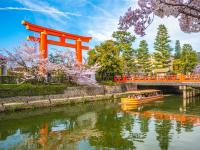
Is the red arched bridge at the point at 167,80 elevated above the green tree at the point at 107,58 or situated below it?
below

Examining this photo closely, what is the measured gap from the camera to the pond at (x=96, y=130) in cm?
1253

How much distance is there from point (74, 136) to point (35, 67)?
1612 cm

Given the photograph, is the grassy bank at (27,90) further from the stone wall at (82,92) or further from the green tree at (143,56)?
the green tree at (143,56)

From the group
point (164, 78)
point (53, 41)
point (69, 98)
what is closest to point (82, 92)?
point (69, 98)

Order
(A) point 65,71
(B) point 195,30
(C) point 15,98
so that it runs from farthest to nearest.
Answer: (A) point 65,71
(C) point 15,98
(B) point 195,30

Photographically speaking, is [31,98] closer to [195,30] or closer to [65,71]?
[65,71]

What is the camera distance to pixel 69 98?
28.4 metres

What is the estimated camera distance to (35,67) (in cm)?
2898

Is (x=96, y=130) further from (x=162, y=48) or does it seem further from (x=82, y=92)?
(x=162, y=48)

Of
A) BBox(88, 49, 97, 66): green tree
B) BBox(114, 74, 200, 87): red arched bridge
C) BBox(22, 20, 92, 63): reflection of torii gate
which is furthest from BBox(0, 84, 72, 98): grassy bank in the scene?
BBox(114, 74, 200, 87): red arched bridge

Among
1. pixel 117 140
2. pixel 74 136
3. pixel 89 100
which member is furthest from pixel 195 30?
pixel 89 100

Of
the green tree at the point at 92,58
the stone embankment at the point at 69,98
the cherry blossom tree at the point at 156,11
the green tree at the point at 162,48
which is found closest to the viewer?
the cherry blossom tree at the point at 156,11

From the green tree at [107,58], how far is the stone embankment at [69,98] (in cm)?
287

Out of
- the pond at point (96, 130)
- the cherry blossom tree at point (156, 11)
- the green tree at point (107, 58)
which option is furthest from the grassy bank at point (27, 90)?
the cherry blossom tree at point (156, 11)
